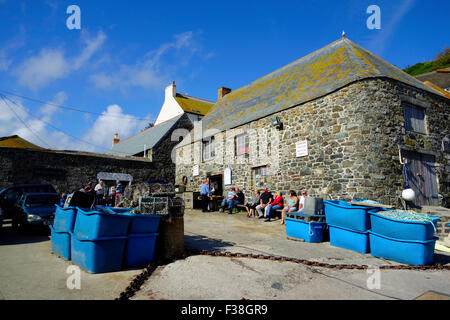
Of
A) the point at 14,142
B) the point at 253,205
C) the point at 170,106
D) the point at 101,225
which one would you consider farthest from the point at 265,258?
the point at 170,106

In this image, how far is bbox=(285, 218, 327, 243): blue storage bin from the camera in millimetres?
7625

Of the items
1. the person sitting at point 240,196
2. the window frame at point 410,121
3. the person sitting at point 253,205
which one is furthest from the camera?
the person sitting at point 240,196

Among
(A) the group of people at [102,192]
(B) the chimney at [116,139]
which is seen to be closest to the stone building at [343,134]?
(A) the group of people at [102,192]

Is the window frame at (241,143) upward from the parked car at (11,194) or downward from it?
upward

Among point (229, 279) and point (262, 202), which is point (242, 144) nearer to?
point (262, 202)

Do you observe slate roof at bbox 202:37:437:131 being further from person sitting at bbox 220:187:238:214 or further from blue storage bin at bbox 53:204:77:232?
blue storage bin at bbox 53:204:77:232

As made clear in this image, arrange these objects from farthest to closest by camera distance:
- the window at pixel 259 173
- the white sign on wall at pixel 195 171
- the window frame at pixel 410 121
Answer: the white sign on wall at pixel 195 171 < the window at pixel 259 173 < the window frame at pixel 410 121

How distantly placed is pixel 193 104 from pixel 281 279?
2644 centimetres

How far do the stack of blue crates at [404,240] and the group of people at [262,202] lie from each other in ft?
11.8

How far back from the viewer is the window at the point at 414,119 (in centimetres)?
1147

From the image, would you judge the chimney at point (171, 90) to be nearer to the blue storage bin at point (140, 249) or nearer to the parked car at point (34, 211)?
the parked car at point (34, 211)

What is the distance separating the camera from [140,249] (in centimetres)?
528
